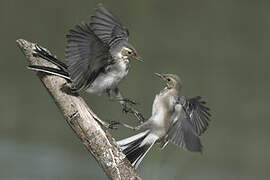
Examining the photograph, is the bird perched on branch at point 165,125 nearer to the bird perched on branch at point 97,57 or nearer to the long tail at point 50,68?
the bird perched on branch at point 97,57

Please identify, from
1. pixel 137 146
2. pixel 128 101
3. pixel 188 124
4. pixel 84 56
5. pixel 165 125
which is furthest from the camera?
pixel 128 101

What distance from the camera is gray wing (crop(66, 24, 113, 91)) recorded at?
6715 mm

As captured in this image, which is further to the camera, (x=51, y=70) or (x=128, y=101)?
(x=128, y=101)

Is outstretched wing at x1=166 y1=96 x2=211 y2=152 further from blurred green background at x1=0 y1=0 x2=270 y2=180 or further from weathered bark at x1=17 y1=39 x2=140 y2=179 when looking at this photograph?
weathered bark at x1=17 y1=39 x2=140 y2=179

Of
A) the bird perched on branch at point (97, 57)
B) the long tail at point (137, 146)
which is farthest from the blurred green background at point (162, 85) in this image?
the bird perched on branch at point (97, 57)

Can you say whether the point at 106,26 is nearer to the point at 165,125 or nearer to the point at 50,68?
the point at 50,68

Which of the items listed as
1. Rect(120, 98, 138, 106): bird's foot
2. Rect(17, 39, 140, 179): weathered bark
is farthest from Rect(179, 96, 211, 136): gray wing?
Rect(17, 39, 140, 179): weathered bark

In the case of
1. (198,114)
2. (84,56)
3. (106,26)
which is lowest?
(198,114)

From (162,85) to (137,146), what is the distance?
18.3 feet

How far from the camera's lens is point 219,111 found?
12898 millimetres

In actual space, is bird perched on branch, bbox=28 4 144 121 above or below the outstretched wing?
above

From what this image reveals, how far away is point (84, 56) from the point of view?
22.4 feet

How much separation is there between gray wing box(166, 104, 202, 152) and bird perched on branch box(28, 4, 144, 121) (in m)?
0.46

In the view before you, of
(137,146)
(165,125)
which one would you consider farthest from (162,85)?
(165,125)
